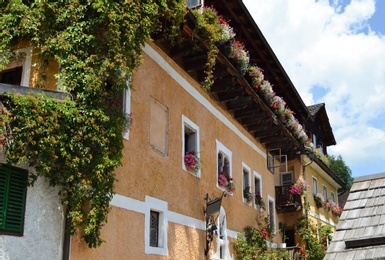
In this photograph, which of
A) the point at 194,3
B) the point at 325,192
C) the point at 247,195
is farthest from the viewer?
the point at 325,192

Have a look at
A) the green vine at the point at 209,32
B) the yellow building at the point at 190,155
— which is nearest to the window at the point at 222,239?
the yellow building at the point at 190,155

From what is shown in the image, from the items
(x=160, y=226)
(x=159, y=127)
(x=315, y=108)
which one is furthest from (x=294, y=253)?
(x=315, y=108)

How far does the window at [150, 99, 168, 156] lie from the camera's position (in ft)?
37.6

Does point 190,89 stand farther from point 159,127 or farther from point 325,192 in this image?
point 325,192

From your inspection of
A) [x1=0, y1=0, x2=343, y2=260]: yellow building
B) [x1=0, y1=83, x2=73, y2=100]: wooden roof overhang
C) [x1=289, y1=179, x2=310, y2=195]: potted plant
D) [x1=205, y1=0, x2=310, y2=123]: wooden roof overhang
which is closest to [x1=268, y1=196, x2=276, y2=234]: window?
[x1=0, y1=0, x2=343, y2=260]: yellow building

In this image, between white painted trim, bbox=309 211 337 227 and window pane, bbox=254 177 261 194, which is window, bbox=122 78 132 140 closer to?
window pane, bbox=254 177 261 194

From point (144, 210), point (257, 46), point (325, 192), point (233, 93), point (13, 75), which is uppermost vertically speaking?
point (257, 46)

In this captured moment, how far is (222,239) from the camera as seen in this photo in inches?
553

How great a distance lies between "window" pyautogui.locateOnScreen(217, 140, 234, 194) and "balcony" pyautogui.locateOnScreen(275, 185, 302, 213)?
5.95m

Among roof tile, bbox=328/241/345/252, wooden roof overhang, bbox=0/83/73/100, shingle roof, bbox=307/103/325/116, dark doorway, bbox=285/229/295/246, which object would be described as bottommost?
roof tile, bbox=328/241/345/252

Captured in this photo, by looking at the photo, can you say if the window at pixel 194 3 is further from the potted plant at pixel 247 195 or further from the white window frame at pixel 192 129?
the potted plant at pixel 247 195

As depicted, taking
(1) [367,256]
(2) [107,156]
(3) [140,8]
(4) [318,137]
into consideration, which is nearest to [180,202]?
(2) [107,156]

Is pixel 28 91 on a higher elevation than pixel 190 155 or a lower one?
lower

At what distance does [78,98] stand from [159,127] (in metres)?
3.24
